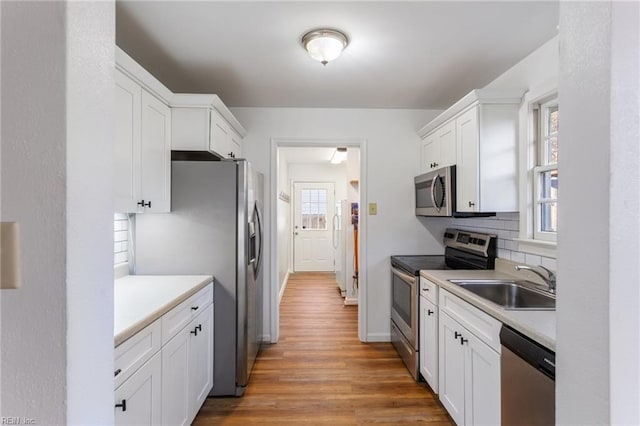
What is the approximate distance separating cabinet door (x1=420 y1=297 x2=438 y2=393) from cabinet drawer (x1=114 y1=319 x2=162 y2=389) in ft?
5.49

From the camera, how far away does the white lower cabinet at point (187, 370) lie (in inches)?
60.5

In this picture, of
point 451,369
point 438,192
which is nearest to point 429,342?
point 451,369

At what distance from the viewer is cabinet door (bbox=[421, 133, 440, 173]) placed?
278cm

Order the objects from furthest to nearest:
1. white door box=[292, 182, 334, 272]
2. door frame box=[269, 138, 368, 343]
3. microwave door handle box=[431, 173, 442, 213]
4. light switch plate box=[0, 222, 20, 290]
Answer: white door box=[292, 182, 334, 272] < door frame box=[269, 138, 368, 343] < microwave door handle box=[431, 173, 442, 213] < light switch plate box=[0, 222, 20, 290]

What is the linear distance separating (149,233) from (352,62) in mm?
1810

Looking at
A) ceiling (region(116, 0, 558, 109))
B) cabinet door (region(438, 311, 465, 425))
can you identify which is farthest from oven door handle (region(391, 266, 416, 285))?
ceiling (region(116, 0, 558, 109))

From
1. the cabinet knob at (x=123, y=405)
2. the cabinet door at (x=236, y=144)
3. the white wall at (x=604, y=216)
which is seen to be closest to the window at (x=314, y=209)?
the cabinet door at (x=236, y=144)

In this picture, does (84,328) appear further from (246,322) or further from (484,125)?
(484,125)

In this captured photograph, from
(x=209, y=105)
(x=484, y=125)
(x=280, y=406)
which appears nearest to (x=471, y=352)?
(x=280, y=406)

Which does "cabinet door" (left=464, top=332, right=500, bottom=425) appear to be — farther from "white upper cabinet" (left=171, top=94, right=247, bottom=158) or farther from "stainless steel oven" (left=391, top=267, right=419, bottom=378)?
"white upper cabinet" (left=171, top=94, right=247, bottom=158)

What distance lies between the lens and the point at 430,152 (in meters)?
2.92

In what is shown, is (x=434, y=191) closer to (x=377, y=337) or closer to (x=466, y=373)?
(x=466, y=373)

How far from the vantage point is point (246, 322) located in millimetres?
2279

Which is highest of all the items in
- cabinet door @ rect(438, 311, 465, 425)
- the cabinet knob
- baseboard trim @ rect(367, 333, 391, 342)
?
the cabinet knob
